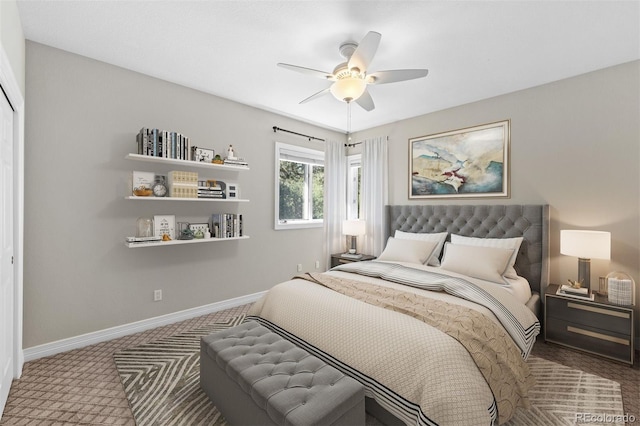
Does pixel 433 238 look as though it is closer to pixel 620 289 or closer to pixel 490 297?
pixel 490 297

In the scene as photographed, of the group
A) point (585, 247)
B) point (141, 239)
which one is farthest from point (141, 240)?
point (585, 247)

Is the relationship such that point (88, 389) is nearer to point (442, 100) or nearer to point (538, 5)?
point (538, 5)

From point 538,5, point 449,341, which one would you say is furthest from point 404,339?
point 538,5

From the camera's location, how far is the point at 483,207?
11.8ft

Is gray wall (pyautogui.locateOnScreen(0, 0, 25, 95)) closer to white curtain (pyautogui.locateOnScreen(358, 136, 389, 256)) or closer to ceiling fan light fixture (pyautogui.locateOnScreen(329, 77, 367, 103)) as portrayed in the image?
ceiling fan light fixture (pyautogui.locateOnScreen(329, 77, 367, 103))

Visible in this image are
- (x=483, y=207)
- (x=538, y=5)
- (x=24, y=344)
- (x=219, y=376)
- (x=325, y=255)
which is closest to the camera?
(x=219, y=376)

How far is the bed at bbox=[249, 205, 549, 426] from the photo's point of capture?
1500 mm

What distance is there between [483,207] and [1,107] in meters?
4.36

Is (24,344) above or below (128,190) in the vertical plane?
below

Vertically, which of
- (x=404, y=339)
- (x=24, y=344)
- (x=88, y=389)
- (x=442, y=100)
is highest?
(x=442, y=100)

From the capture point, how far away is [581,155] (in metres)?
3.02

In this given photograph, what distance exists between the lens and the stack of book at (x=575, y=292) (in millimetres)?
2666

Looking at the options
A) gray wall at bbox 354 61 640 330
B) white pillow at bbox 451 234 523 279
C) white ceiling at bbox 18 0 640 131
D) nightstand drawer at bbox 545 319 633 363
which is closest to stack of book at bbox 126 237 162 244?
white ceiling at bbox 18 0 640 131

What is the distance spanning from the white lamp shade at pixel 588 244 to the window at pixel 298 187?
10.4 ft
